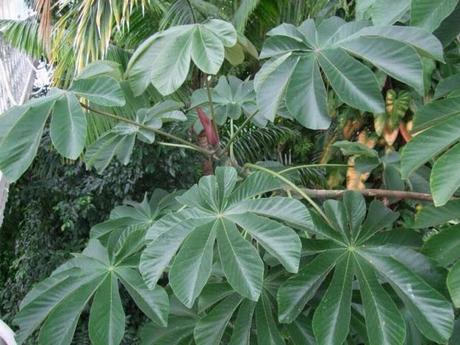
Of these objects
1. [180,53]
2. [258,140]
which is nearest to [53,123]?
[180,53]

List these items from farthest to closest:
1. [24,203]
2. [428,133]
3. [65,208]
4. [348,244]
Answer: [24,203]
[65,208]
[348,244]
[428,133]

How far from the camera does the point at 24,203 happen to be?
154 inches

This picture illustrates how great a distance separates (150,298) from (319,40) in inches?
25.9

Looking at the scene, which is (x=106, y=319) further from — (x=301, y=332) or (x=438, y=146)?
(x=438, y=146)

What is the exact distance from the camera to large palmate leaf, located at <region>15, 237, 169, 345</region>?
43.7 inches

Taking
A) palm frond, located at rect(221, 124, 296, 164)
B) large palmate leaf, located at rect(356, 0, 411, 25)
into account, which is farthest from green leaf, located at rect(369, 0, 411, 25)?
palm frond, located at rect(221, 124, 296, 164)

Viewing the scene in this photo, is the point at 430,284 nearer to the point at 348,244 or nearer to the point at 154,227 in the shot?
the point at 348,244

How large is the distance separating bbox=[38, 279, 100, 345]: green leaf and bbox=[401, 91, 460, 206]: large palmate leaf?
72 centimetres

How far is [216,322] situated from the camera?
1165mm

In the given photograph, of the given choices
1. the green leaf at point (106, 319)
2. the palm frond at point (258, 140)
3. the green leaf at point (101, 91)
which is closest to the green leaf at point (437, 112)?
the green leaf at point (101, 91)

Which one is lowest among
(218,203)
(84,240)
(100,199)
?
(84,240)

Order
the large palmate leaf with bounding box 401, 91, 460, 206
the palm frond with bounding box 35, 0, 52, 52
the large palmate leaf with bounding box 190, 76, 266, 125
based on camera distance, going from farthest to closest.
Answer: the palm frond with bounding box 35, 0, 52, 52, the large palmate leaf with bounding box 190, 76, 266, 125, the large palmate leaf with bounding box 401, 91, 460, 206

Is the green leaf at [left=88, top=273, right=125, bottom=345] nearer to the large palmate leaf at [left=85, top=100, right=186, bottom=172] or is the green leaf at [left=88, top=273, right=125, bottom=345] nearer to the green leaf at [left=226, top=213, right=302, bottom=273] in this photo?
the green leaf at [left=226, top=213, right=302, bottom=273]

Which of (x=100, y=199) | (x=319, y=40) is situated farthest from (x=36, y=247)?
(x=319, y=40)
